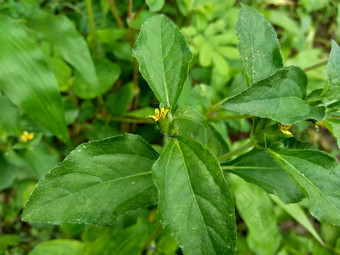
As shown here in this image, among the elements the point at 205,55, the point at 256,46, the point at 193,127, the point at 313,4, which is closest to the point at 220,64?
the point at 205,55

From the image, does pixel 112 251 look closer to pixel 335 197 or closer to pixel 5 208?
pixel 5 208

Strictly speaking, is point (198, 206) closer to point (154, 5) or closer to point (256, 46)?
point (256, 46)

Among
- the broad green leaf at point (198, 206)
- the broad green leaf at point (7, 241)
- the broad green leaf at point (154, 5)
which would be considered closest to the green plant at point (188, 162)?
the broad green leaf at point (198, 206)

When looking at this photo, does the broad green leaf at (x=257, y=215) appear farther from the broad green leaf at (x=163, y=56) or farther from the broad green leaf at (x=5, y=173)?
the broad green leaf at (x=5, y=173)

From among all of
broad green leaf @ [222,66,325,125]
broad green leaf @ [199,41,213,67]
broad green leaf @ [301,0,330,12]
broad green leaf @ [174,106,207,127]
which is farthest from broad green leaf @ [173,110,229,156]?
broad green leaf @ [301,0,330,12]

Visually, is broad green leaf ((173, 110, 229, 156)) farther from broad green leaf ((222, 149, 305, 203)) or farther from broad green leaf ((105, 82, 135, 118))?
broad green leaf ((105, 82, 135, 118))

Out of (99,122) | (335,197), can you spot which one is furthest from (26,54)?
(335,197)
